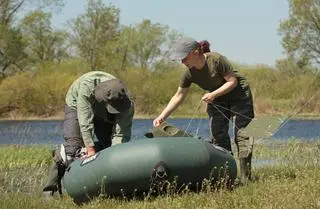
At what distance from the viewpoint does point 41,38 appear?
2087 inches

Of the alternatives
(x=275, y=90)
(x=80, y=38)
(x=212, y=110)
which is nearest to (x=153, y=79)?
(x=80, y=38)

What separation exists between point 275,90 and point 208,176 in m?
34.4

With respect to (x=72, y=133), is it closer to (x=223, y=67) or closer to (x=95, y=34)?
(x=223, y=67)

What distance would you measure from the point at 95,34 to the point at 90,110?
1672 inches

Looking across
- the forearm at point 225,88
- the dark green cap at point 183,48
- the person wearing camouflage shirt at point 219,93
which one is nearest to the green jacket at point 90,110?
the person wearing camouflage shirt at point 219,93

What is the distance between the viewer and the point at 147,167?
221 inches

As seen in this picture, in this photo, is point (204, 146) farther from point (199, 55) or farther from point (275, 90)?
point (275, 90)

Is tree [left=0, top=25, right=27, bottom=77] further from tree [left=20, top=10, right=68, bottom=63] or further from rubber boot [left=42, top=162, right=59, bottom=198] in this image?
rubber boot [left=42, top=162, right=59, bottom=198]

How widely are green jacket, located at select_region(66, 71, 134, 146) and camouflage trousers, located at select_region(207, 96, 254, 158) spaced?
1.11 metres

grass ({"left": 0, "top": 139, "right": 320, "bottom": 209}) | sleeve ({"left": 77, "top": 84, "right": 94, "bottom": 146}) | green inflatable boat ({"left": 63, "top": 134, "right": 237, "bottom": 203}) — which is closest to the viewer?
grass ({"left": 0, "top": 139, "right": 320, "bottom": 209})

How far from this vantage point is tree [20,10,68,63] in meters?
51.9

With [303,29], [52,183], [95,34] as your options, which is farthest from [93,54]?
[52,183]

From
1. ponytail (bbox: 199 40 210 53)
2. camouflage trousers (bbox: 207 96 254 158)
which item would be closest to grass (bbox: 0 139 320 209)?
camouflage trousers (bbox: 207 96 254 158)

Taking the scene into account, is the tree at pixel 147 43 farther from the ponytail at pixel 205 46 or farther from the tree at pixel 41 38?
the ponytail at pixel 205 46
